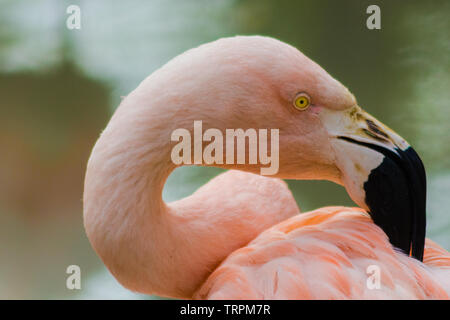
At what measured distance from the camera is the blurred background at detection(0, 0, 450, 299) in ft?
6.93

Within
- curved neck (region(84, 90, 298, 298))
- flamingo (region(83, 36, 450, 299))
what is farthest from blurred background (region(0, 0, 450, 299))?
flamingo (region(83, 36, 450, 299))

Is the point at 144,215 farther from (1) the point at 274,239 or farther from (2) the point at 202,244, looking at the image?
(1) the point at 274,239

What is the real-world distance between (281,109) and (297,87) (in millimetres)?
55

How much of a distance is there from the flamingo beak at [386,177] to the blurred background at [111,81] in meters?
1.18

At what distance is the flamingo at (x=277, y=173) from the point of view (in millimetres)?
862

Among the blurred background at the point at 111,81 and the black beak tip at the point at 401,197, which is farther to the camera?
the blurred background at the point at 111,81

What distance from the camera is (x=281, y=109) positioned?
0.90 metres

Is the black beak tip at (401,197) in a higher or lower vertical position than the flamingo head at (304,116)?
lower

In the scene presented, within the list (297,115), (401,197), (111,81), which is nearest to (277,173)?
(297,115)

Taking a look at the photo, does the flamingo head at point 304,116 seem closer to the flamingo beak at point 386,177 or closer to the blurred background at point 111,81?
the flamingo beak at point 386,177

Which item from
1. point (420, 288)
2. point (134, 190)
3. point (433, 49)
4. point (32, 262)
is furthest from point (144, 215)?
point (433, 49)

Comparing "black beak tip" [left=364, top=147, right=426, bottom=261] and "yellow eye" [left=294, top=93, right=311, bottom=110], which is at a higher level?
"yellow eye" [left=294, top=93, right=311, bottom=110]

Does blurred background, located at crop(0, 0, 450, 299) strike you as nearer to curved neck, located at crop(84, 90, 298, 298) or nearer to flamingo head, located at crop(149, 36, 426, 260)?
curved neck, located at crop(84, 90, 298, 298)

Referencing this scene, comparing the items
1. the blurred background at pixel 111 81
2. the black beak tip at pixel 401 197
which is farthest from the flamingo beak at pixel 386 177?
the blurred background at pixel 111 81
